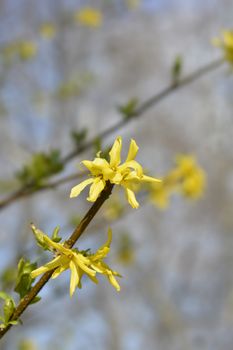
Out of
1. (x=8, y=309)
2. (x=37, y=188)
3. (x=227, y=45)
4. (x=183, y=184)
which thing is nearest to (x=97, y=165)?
(x=8, y=309)

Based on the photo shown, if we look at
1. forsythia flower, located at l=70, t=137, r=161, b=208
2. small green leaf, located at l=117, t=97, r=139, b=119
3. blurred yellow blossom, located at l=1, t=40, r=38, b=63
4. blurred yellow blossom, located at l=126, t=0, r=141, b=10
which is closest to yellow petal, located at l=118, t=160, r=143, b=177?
forsythia flower, located at l=70, t=137, r=161, b=208

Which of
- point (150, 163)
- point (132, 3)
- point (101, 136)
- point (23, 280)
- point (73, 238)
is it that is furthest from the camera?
point (150, 163)

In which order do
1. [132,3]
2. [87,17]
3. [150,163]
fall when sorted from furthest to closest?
1. [150,163]
2. [132,3]
3. [87,17]

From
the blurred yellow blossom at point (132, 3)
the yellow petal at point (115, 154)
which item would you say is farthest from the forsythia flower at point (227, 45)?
the blurred yellow blossom at point (132, 3)

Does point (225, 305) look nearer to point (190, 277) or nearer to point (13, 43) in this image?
point (190, 277)

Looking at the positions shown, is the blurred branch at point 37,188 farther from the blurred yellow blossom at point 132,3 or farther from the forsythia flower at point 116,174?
the blurred yellow blossom at point 132,3

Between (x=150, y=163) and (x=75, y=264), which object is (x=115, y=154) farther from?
(x=150, y=163)
